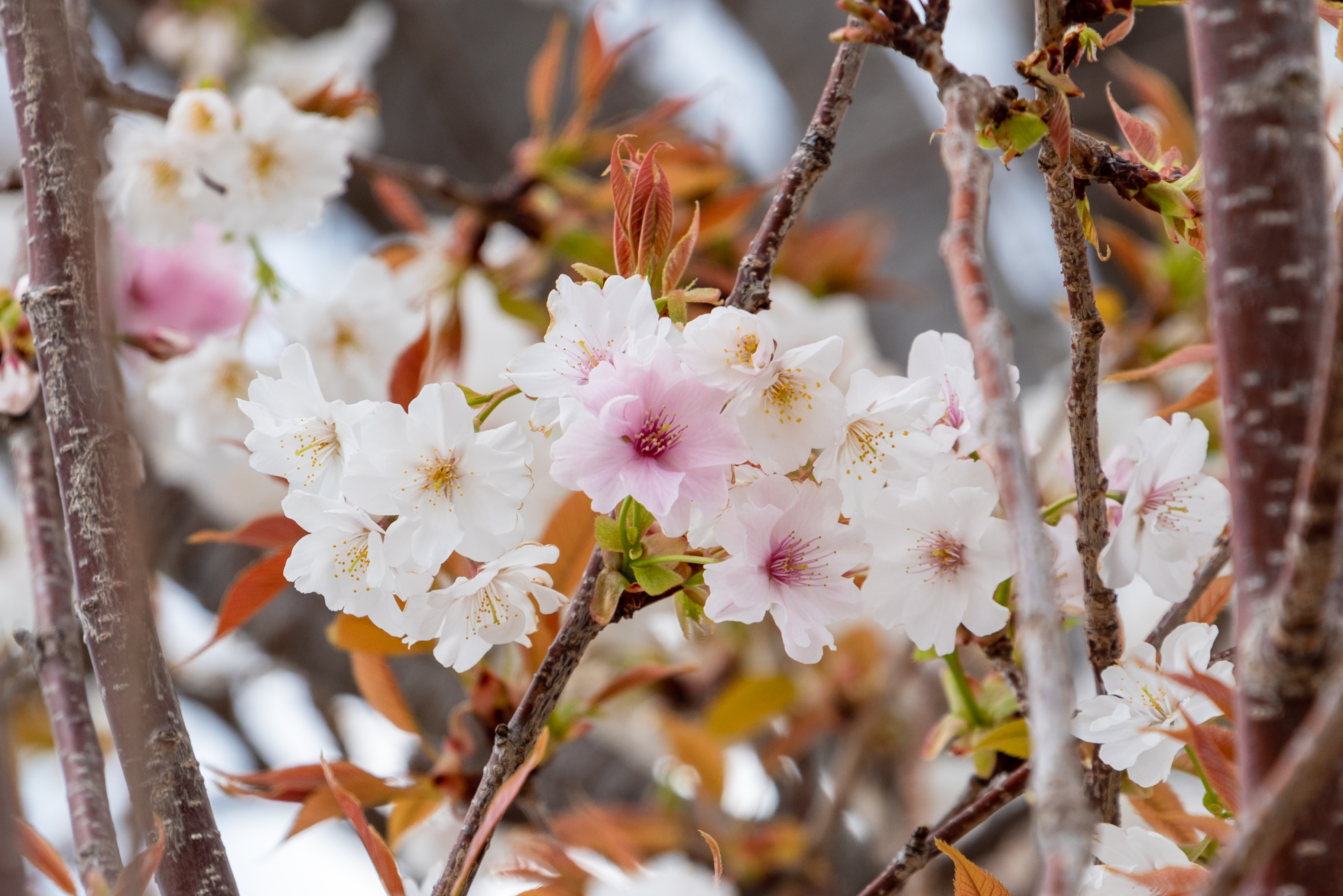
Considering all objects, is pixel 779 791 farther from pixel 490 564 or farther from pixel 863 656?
pixel 490 564

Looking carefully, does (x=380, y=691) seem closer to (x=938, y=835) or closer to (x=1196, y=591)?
(x=938, y=835)

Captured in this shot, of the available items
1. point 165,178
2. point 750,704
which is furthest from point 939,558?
point 750,704

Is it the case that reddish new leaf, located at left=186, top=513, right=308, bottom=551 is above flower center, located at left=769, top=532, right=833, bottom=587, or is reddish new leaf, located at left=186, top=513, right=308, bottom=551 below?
below

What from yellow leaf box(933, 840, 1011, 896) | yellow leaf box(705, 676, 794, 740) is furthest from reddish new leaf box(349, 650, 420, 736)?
yellow leaf box(705, 676, 794, 740)

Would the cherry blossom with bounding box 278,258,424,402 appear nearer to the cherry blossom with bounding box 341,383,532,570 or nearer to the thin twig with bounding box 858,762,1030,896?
the cherry blossom with bounding box 341,383,532,570

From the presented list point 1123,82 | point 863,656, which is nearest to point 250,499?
point 863,656

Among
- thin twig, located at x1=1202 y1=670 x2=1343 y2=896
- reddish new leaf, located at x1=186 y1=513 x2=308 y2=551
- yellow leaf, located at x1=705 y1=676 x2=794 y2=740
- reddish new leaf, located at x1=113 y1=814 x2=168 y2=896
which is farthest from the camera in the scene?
yellow leaf, located at x1=705 y1=676 x2=794 y2=740

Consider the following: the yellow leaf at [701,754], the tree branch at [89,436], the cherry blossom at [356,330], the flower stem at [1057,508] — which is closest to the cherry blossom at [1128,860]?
the flower stem at [1057,508]
